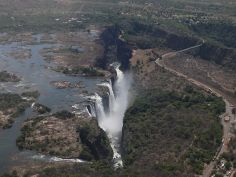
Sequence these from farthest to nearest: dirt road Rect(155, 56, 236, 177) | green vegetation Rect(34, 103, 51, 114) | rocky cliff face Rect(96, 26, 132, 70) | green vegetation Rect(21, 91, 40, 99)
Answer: rocky cliff face Rect(96, 26, 132, 70) → green vegetation Rect(21, 91, 40, 99) → green vegetation Rect(34, 103, 51, 114) → dirt road Rect(155, 56, 236, 177)

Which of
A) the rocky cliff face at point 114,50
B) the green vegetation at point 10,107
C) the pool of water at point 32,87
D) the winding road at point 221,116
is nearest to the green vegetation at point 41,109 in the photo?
the pool of water at point 32,87

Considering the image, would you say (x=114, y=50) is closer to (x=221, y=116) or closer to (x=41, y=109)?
(x=41, y=109)

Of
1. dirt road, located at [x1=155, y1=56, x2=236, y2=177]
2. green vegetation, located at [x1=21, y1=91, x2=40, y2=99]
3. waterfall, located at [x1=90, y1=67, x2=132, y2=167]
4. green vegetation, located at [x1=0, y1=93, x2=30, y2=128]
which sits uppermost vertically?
dirt road, located at [x1=155, y1=56, x2=236, y2=177]

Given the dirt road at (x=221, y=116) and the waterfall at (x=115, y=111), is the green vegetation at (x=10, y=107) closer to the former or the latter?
the waterfall at (x=115, y=111)

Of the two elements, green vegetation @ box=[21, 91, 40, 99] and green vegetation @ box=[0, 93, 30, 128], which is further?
green vegetation @ box=[21, 91, 40, 99]

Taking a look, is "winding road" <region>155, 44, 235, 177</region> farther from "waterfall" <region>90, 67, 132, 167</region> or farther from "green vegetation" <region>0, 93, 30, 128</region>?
"green vegetation" <region>0, 93, 30, 128</region>

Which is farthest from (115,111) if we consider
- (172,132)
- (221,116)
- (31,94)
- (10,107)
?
(221,116)

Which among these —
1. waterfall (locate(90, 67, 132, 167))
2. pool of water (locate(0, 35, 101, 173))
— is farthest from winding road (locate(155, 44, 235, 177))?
pool of water (locate(0, 35, 101, 173))
